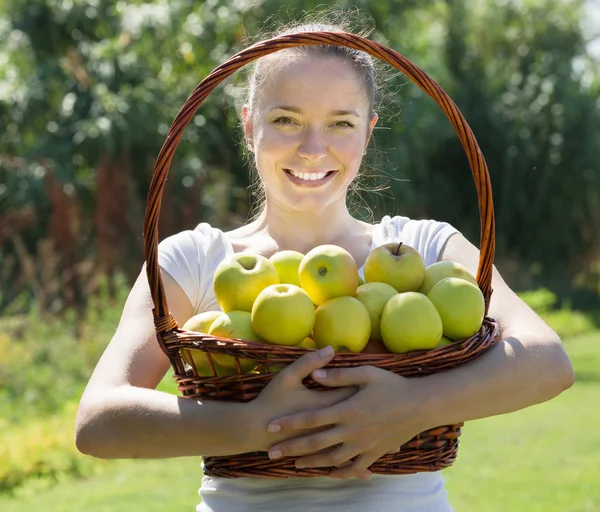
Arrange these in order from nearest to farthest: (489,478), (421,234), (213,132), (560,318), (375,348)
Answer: (375,348), (421,234), (489,478), (213,132), (560,318)

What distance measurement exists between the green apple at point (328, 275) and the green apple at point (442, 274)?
18 centimetres

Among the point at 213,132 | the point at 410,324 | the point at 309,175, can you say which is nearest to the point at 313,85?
the point at 309,175

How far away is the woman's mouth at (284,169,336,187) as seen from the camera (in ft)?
6.79

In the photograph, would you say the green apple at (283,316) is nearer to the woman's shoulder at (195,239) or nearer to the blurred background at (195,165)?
the woman's shoulder at (195,239)

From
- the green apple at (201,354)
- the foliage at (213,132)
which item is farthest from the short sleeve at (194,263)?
the foliage at (213,132)

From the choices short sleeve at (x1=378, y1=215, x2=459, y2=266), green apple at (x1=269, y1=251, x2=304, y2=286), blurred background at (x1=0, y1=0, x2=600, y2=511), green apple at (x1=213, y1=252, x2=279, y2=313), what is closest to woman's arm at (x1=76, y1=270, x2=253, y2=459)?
green apple at (x1=213, y1=252, x2=279, y2=313)

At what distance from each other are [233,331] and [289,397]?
0.17 metres

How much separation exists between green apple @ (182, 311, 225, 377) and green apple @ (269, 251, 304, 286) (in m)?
0.17

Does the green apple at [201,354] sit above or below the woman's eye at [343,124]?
below

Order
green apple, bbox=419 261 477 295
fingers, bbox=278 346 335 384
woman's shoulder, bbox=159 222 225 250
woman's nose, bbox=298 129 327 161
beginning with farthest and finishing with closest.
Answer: woman's shoulder, bbox=159 222 225 250, woman's nose, bbox=298 129 327 161, green apple, bbox=419 261 477 295, fingers, bbox=278 346 335 384

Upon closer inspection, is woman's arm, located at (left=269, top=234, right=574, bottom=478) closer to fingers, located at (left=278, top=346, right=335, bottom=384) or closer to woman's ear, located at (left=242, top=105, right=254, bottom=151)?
fingers, located at (left=278, top=346, right=335, bottom=384)

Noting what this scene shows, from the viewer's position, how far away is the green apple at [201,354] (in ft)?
5.48

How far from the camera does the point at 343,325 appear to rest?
5.38 ft

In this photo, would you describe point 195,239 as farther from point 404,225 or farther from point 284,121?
point 404,225
